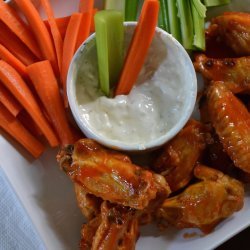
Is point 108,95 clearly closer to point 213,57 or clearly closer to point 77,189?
point 77,189

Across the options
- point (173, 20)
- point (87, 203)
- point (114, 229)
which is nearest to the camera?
point (114, 229)

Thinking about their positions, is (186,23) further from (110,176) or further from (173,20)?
(110,176)

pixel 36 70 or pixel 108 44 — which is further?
pixel 36 70

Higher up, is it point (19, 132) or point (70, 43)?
point (70, 43)

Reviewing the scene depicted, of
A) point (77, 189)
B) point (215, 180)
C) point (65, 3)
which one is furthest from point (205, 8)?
point (77, 189)

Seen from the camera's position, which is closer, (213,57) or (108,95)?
(108,95)

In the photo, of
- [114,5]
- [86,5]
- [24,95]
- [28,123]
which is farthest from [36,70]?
[114,5]
